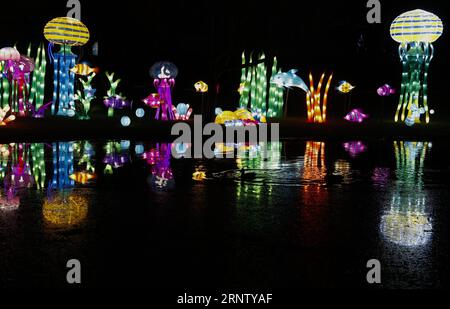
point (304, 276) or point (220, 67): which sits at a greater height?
point (220, 67)

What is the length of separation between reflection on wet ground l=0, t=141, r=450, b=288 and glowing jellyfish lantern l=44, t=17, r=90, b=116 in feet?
41.4

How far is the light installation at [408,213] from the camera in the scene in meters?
6.58

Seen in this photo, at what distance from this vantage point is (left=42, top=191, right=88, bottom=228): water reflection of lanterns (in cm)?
701

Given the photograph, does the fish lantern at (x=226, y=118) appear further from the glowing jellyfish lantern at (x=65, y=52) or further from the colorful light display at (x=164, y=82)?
the glowing jellyfish lantern at (x=65, y=52)

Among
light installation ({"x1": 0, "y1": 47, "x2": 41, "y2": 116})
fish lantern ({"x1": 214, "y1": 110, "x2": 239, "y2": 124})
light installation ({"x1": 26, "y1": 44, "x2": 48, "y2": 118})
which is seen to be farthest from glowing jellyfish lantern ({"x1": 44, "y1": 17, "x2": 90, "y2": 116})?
fish lantern ({"x1": 214, "y1": 110, "x2": 239, "y2": 124})

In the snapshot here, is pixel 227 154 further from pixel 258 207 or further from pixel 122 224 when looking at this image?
pixel 122 224

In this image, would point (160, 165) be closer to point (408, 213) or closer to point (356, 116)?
point (408, 213)

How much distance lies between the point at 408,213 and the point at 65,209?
4.38m

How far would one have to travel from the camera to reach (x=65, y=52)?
27.1m

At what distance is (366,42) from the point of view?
3438 cm

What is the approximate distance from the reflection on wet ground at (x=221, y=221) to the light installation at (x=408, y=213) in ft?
0.06

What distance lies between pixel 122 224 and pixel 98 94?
121 feet

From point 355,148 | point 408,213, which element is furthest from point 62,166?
point 355,148

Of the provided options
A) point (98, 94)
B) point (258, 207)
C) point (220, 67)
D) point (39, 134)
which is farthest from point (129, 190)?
point (98, 94)
